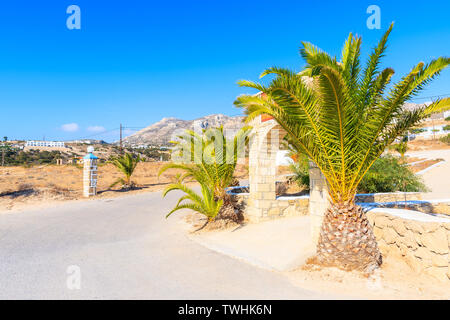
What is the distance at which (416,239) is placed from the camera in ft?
15.3

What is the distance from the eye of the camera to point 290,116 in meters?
4.98

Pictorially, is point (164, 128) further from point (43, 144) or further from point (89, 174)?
point (89, 174)

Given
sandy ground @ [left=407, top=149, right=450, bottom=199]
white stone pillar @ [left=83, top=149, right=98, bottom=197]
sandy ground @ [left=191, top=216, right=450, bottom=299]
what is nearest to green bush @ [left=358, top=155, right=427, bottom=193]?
sandy ground @ [left=407, top=149, right=450, bottom=199]

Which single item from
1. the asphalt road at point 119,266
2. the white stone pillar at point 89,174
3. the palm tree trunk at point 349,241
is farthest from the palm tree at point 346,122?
the white stone pillar at point 89,174

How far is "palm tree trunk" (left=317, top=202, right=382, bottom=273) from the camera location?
4.75 m

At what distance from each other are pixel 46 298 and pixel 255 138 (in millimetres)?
6305

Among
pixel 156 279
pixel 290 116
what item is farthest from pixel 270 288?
pixel 290 116

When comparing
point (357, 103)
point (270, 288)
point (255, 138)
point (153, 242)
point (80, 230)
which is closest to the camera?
point (270, 288)

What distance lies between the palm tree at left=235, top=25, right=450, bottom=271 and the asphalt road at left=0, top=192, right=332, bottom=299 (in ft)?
4.35

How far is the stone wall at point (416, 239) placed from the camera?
4305 mm

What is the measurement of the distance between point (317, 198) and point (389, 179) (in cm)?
639

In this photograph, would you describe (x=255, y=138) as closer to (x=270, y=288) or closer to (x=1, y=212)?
(x=270, y=288)

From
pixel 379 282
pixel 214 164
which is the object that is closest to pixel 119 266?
pixel 214 164
